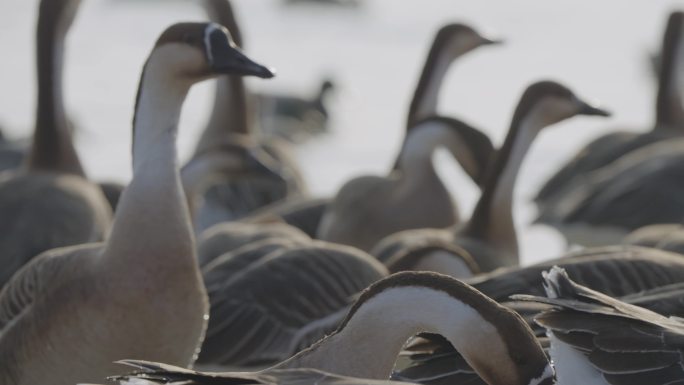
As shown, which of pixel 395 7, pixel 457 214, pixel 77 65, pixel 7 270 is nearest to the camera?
pixel 7 270

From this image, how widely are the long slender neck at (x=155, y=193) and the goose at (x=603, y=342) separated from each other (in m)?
1.86

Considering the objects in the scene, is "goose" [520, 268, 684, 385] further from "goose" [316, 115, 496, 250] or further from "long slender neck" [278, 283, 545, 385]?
"goose" [316, 115, 496, 250]

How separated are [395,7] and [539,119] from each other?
23010 millimetres

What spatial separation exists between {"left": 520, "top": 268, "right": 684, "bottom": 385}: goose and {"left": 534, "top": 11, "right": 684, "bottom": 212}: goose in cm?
783

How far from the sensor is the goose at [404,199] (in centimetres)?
1046

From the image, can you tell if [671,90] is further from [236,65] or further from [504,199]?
[236,65]

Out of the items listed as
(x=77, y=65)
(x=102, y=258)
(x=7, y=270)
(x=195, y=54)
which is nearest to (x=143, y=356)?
(x=102, y=258)

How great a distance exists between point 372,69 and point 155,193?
Result: 18.3 m

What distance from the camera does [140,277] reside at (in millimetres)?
6277

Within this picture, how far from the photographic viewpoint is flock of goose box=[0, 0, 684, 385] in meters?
4.88

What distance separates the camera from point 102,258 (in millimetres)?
6379

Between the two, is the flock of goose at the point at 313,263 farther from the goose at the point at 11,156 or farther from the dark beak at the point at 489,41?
the goose at the point at 11,156

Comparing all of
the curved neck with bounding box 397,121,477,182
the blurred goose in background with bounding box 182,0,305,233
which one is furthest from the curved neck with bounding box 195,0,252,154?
the curved neck with bounding box 397,121,477,182

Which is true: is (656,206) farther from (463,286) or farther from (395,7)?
→ (395,7)
